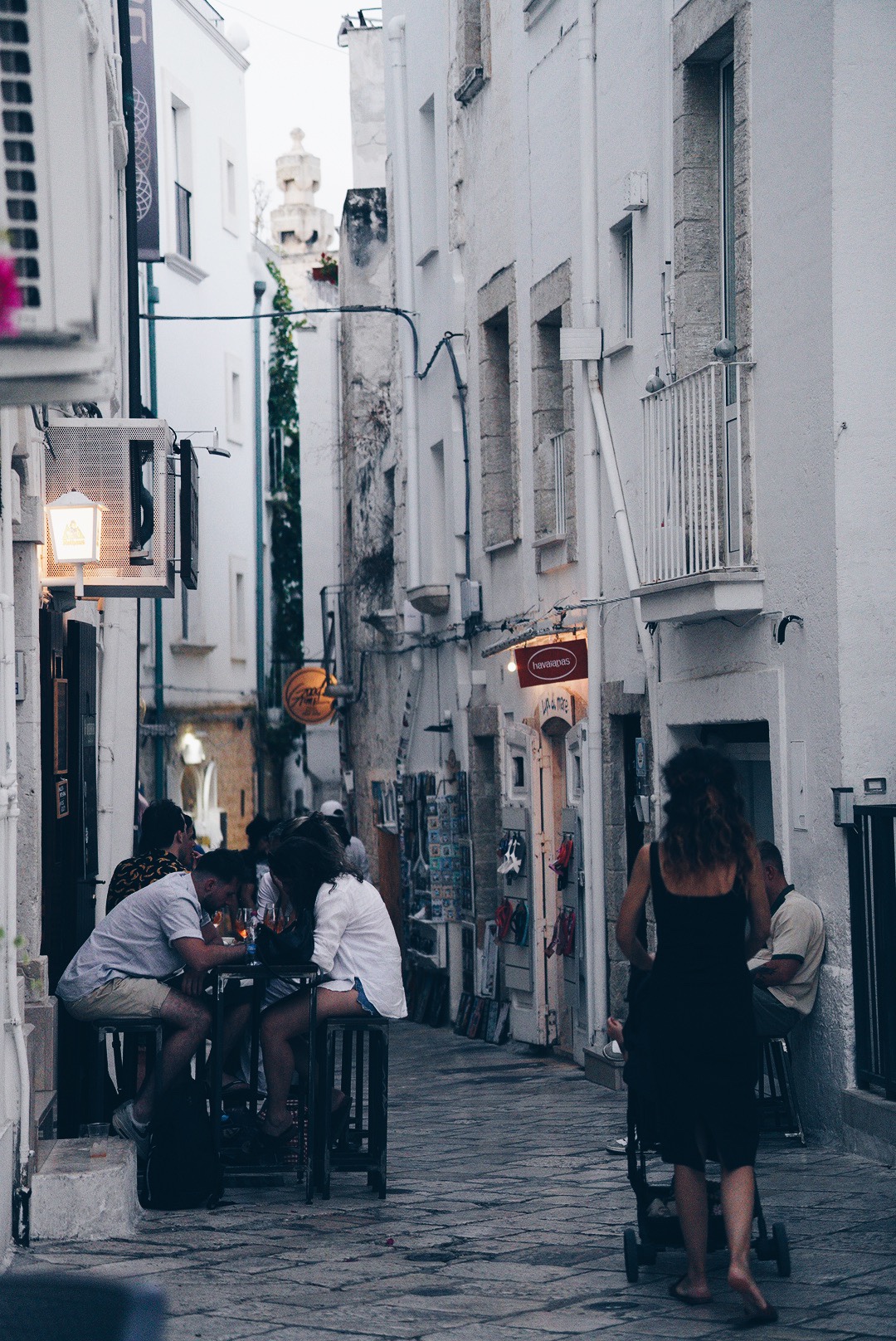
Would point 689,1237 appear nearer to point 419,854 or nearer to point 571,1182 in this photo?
point 571,1182

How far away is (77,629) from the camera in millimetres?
11289

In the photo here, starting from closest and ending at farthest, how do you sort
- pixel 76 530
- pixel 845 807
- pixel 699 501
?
pixel 845 807 → pixel 76 530 → pixel 699 501

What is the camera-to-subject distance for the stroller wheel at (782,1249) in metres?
6.28

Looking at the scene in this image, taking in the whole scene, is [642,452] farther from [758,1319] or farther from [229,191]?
[229,191]

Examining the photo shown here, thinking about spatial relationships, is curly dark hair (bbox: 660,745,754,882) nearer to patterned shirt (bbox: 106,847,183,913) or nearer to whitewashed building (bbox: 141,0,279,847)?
patterned shirt (bbox: 106,847,183,913)

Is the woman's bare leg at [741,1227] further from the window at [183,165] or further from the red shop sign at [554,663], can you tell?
the window at [183,165]

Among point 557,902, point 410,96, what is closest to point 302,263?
point 410,96

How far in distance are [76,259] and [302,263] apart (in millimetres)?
44672

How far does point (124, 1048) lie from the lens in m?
8.41

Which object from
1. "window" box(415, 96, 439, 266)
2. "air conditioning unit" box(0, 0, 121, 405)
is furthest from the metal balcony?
"window" box(415, 96, 439, 266)

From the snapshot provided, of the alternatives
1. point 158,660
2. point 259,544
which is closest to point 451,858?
point 158,660

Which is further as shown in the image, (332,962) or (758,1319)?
(332,962)

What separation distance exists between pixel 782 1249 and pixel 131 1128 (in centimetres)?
316

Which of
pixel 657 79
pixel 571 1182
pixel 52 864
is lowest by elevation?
pixel 571 1182
